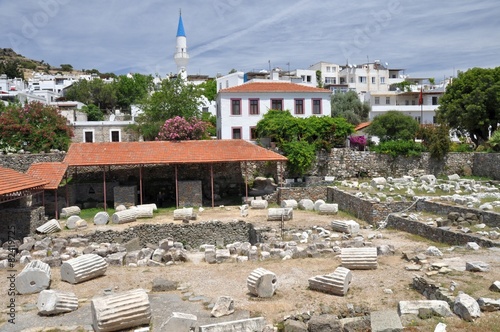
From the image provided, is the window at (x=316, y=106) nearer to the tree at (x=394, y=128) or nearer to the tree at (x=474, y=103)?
the tree at (x=394, y=128)

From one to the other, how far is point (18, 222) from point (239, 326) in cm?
1672

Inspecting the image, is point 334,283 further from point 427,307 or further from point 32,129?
point 32,129

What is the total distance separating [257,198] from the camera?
29438 mm

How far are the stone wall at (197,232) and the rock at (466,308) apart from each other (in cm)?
1384

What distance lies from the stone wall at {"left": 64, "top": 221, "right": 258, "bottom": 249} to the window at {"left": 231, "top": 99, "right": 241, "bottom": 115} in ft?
52.6

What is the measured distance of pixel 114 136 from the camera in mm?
44312

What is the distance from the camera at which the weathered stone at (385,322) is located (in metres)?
8.83

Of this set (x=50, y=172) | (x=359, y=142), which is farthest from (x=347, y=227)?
(x=359, y=142)

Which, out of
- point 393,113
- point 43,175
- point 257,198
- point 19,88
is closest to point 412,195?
point 257,198

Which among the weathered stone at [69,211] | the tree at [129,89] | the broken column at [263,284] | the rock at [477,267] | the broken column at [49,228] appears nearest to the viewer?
the broken column at [263,284]

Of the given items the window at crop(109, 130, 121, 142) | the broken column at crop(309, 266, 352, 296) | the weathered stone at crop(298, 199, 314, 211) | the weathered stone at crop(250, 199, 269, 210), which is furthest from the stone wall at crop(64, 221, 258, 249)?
the window at crop(109, 130, 121, 142)

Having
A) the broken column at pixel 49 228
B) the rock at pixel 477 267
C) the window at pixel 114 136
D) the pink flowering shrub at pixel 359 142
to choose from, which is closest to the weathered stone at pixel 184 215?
the broken column at pixel 49 228

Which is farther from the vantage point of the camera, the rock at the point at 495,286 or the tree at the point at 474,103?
the tree at the point at 474,103

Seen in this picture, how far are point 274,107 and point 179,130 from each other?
27.3 ft
